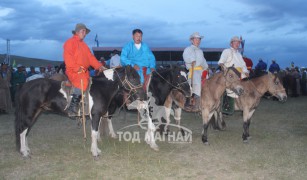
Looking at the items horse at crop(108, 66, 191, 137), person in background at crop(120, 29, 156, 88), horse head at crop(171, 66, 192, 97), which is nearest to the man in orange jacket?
person in background at crop(120, 29, 156, 88)

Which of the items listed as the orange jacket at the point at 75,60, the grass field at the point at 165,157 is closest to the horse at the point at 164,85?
the grass field at the point at 165,157

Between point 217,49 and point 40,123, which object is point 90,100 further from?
point 217,49

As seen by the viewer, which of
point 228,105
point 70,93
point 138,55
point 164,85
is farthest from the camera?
point 228,105

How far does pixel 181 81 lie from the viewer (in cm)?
812

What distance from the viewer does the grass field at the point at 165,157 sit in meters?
5.91

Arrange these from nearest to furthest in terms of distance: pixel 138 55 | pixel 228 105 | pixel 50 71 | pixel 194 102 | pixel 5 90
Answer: pixel 138 55
pixel 194 102
pixel 228 105
pixel 5 90
pixel 50 71

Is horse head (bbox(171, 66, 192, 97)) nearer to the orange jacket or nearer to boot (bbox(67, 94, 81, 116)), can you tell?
the orange jacket

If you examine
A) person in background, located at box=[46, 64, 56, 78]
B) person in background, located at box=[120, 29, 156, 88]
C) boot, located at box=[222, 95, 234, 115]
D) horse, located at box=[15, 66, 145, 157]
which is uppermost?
person in background, located at box=[120, 29, 156, 88]

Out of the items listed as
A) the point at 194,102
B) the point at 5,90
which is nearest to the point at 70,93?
the point at 194,102

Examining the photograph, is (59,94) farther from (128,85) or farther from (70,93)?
(128,85)

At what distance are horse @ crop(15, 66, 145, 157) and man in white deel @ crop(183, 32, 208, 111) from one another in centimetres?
175

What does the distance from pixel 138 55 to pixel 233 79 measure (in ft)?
7.70

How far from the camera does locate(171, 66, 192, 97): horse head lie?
809 cm

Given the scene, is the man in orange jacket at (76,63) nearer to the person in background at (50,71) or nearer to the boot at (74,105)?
the boot at (74,105)
